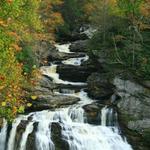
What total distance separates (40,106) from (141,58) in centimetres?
722

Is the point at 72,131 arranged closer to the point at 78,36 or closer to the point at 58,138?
the point at 58,138

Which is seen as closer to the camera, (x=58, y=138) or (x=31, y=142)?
(x=31, y=142)

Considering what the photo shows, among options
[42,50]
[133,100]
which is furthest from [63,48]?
[133,100]

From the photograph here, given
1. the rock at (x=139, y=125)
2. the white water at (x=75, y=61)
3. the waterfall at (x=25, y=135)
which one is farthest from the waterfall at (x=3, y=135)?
the white water at (x=75, y=61)

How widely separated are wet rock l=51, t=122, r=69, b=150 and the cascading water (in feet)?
0.37

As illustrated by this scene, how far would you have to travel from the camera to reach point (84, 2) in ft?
198

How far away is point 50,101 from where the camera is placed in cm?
2925

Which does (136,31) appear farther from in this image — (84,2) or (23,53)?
(84,2)

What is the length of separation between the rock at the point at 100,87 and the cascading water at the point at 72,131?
10.9 ft

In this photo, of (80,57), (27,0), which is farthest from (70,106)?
(80,57)

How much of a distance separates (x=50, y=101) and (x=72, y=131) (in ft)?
12.6

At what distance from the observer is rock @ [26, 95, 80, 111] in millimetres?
28703

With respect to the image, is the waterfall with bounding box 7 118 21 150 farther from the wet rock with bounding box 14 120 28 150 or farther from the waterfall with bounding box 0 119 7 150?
the waterfall with bounding box 0 119 7 150

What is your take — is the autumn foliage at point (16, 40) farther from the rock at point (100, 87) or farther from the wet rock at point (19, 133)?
the rock at point (100, 87)
